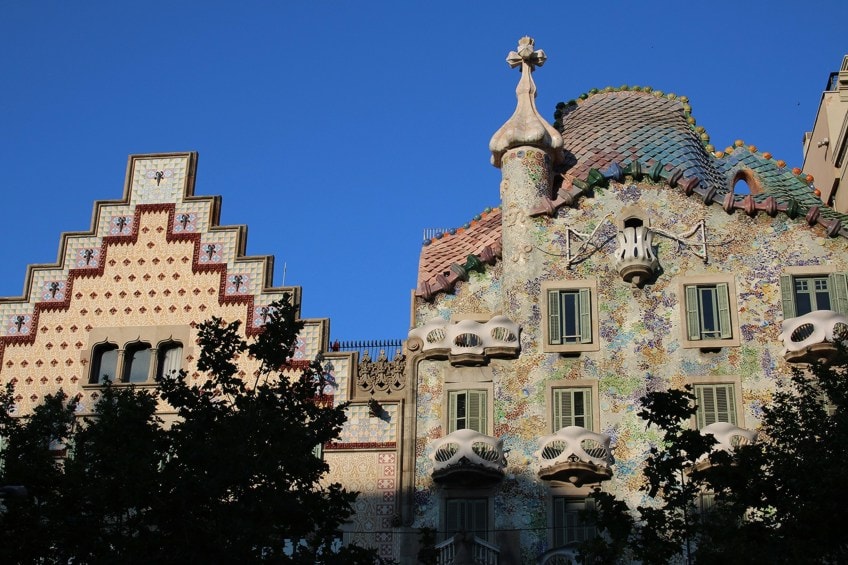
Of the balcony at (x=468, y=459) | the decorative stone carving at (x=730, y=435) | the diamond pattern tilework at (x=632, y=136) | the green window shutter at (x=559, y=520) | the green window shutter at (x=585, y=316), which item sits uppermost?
the diamond pattern tilework at (x=632, y=136)

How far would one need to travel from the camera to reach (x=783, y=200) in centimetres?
3453

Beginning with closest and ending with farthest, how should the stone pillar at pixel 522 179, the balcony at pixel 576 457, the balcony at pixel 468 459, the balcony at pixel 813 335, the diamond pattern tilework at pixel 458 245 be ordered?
the balcony at pixel 576 457, the balcony at pixel 468 459, the balcony at pixel 813 335, the stone pillar at pixel 522 179, the diamond pattern tilework at pixel 458 245

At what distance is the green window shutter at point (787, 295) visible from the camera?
105ft

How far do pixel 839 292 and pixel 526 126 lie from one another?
743 centimetres

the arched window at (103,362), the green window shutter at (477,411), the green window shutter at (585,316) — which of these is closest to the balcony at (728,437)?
the green window shutter at (585,316)

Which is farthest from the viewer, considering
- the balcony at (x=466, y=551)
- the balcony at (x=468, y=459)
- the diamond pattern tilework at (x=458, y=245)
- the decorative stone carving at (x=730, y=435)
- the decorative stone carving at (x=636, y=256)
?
the diamond pattern tilework at (x=458, y=245)

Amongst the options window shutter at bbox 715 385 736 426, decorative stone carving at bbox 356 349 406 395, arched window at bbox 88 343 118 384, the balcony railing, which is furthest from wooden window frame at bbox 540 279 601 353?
arched window at bbox 88 343 118 384

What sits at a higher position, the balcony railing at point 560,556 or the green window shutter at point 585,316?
the green window shutter at point 585,316

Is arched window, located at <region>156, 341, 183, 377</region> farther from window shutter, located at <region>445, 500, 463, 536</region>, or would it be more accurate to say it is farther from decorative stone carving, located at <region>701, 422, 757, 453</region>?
decorative stone carving, located at <region>701, 422, 757, 453</region>

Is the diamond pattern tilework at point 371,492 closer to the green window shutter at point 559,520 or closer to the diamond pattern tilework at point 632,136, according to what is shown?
the green window shutter at point 559,520

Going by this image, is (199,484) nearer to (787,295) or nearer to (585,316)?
(585,316)

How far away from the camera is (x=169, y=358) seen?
3356 cm

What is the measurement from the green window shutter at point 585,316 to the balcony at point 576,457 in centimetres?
229

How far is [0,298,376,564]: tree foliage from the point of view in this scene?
2430cm
